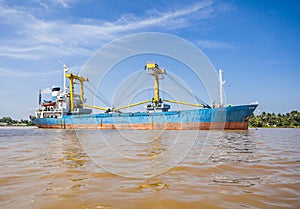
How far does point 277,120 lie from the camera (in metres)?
63.5

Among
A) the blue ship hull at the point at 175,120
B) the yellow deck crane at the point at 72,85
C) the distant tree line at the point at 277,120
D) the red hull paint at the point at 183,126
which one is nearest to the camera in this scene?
the blue ship hull at the point at 175,120

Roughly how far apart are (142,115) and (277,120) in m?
51.0

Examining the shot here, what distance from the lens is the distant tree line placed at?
198ft

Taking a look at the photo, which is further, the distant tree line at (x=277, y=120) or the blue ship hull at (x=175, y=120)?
the distant tree line at (x=277, y=120)

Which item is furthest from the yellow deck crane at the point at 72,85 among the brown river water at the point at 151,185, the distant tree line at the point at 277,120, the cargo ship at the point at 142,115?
the distant tree line at the point at 277,120

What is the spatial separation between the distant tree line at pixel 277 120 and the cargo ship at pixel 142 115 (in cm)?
4142

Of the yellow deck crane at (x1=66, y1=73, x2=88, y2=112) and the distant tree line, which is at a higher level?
the yellow deck crane at (x1=66, y1=73, x2=88, y2=112)

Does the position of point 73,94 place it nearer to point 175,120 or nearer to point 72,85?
point 72,85

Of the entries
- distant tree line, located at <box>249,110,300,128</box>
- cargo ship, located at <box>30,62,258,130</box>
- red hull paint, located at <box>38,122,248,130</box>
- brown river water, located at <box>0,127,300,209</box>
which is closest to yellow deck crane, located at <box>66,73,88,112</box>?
cargo ship, located at <box>30,62,258,130</box>

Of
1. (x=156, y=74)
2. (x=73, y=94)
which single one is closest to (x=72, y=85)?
(x=73, y=94)

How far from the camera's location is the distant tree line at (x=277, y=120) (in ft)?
198

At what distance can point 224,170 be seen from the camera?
14.8ft

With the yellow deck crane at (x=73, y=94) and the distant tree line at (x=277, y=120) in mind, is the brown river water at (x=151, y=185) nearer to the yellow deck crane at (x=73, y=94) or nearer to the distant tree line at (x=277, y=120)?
the yellow deck crane at (x=73, y=94)

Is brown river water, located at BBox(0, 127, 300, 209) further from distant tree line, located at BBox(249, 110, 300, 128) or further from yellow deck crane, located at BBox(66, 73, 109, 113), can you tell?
distant tree line, located at BBox(249, 110, 300, 128)
